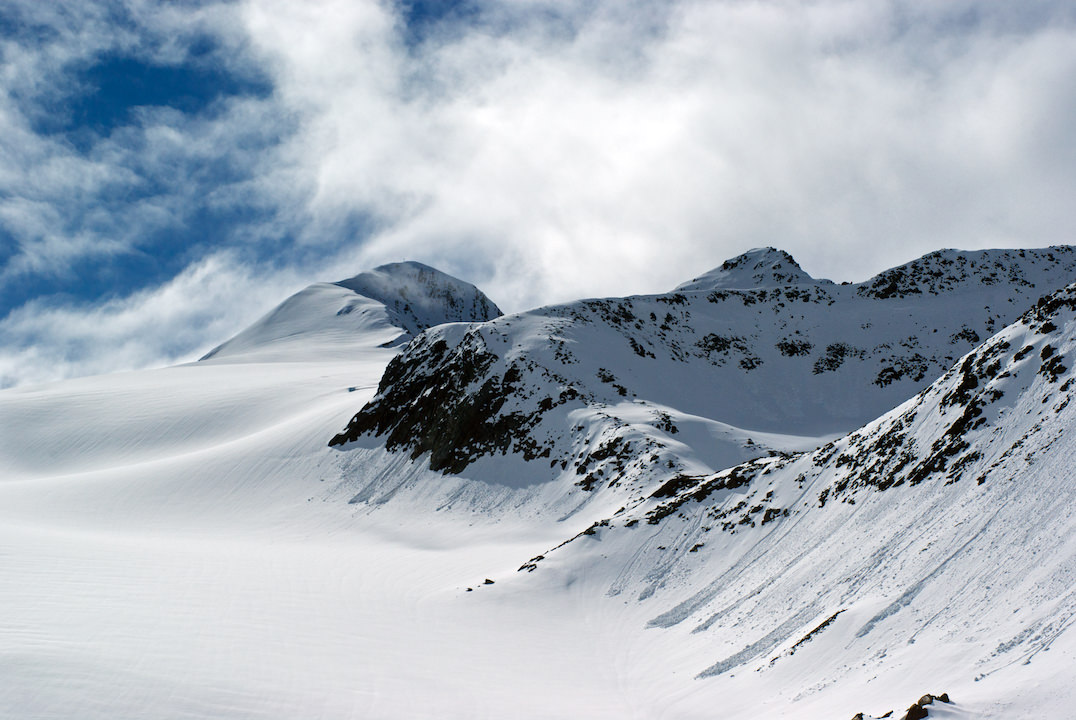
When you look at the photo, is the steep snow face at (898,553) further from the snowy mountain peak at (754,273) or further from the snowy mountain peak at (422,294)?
the snowy mountain peak at (422,294)

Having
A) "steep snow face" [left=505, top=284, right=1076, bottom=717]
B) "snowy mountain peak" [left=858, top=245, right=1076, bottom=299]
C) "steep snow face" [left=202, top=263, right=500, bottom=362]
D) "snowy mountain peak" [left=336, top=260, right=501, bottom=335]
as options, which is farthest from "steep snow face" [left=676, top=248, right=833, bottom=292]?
"snowy mountain peak" [left=336, top=260, right=501, bottom=335]

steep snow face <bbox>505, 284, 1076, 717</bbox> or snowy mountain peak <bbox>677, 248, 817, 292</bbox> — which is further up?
snowy mountain peak <bbox>677, 248, 817, 292</bbox>

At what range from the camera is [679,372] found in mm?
55375

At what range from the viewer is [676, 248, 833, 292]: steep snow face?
83312 millimetres

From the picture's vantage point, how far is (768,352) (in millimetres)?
61969

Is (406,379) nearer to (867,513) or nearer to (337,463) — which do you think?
(337,463)

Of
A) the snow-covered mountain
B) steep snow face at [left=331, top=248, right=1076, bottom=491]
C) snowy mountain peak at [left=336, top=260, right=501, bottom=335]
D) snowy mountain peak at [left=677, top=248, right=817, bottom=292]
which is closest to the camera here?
the snow-covered mountain

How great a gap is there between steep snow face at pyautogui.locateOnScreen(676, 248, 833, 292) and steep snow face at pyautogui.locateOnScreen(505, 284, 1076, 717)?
5934 centimetres

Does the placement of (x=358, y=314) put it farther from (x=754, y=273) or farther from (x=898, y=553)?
(x=898, y=553)

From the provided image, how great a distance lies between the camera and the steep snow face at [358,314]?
110125mm

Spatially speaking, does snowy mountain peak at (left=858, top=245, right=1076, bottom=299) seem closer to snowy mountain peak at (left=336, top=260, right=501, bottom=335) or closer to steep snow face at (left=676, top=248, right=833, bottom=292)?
steep snow face at (left=676, top=248, right=833, bottom=292)

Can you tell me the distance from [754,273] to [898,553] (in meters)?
72.3

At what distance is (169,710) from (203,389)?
→ 6463cm

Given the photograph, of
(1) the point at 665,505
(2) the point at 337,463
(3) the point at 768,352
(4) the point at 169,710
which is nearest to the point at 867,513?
(1) the point at 665,505
